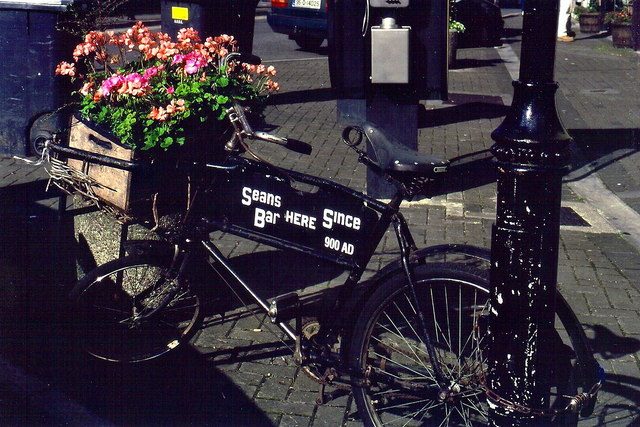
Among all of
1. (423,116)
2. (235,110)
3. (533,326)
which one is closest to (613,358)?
(533,326)

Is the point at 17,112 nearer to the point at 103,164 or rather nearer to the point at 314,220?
the point at 103,164

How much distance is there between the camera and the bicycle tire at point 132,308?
3918mm

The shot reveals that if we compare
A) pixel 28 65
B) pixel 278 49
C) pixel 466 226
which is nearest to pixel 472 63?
pixel 278 49

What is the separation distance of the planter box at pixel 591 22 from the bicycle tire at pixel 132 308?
20883mm

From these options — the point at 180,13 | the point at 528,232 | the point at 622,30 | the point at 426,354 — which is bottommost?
the point at 426,354

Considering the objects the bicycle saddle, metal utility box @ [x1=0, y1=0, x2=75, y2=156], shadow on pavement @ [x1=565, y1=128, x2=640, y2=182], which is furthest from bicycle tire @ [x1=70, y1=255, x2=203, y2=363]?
shadow on pavement @ [x1=565, y1=128, x2=640, y2=182]

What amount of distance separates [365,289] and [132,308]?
4.13 feet

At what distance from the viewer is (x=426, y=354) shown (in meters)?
3.59

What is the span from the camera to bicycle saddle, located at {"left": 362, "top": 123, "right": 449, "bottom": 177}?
10.6 feet

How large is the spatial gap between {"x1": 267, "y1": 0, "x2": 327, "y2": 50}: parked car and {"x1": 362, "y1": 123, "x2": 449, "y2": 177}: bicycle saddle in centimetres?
1227

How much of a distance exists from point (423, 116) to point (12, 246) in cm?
597

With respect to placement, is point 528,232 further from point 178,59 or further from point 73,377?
point 73,377

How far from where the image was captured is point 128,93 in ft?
12.9

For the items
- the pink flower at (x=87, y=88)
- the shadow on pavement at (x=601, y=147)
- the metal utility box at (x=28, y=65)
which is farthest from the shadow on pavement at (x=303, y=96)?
the pink flower at (x=87, y=88)
